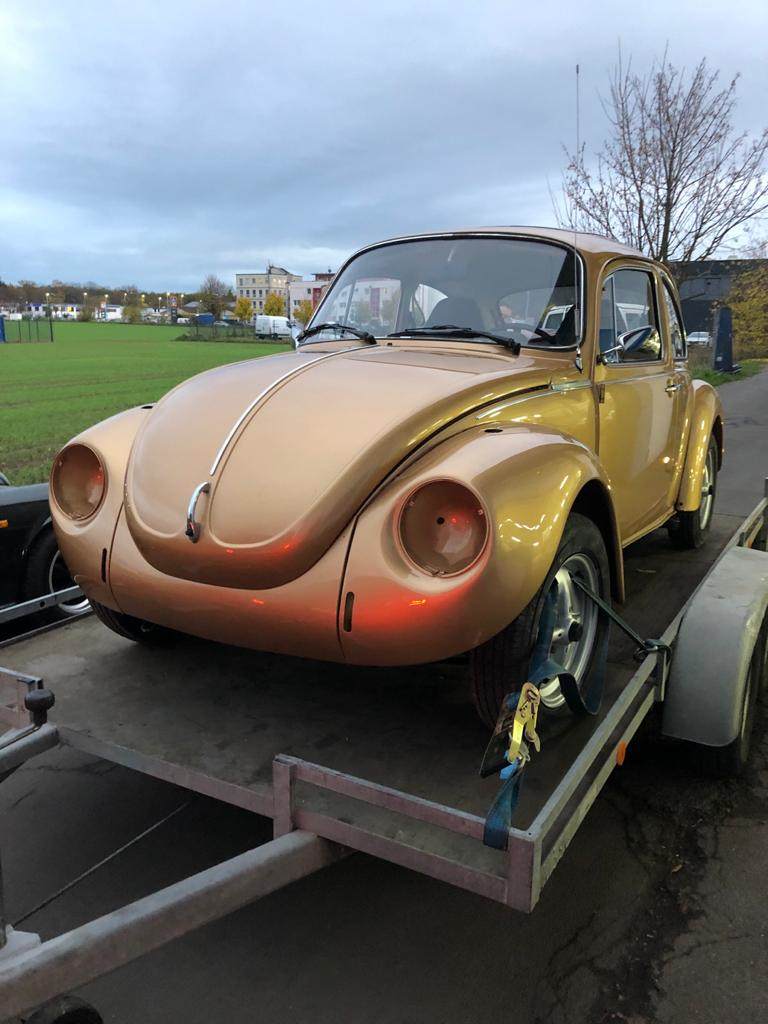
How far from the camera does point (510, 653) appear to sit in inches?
94.7

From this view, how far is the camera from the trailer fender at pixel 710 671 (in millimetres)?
3084

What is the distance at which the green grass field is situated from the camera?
15488 millimetres

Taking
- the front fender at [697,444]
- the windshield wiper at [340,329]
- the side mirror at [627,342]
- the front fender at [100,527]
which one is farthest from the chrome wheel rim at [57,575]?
the front fender at [697,444]

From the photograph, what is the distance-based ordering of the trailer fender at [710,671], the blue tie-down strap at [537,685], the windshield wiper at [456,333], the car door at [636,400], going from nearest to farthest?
the blue tie-down strap at [537,685] < the trailer fender at [710,671] < the windshield wiper at [456,333] < the car door at [636,400]

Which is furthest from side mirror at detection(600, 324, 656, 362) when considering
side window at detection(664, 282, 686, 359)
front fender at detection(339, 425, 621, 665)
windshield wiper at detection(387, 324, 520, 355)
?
front fender at detection(339, 425, 621, 665)

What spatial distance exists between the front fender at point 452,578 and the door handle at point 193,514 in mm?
501

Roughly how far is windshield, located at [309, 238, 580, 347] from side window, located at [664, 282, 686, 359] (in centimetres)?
149

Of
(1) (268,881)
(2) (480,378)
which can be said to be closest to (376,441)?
(2) (480,378)

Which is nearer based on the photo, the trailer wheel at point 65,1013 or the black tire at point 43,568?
the trailer wheel at point 65,1013

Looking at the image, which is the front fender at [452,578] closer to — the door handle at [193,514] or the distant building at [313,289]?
the door handle at [193,514]

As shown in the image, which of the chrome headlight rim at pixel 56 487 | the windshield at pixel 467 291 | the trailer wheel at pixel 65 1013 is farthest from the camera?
the windshield at pixel 467 291

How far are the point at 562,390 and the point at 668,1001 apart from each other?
6.80 feet

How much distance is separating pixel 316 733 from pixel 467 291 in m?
2.05

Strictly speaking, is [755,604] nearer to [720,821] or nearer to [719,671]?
[719,671]
